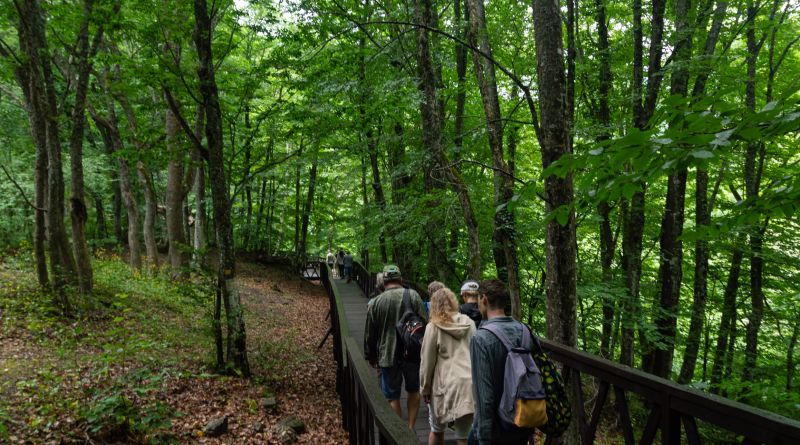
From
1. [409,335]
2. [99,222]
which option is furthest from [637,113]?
[99,222]

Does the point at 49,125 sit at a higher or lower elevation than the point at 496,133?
higher

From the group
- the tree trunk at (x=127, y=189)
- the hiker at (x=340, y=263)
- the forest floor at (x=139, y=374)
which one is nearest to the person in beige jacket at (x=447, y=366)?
the forest floor at (x=139, y=374)

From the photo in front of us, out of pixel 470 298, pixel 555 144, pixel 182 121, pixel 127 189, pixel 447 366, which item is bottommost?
pixel 447 366

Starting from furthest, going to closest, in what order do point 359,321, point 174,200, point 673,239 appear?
point 174,200 → point 359,321 → point 673,239

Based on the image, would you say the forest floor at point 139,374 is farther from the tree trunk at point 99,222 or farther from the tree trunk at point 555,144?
the tree trunk at point 99,222

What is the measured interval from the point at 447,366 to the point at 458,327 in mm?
347

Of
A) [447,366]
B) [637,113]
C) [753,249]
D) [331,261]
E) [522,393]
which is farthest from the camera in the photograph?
[331,261]

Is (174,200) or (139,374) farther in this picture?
(174,200)

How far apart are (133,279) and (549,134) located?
12788 mm

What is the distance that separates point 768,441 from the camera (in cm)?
231

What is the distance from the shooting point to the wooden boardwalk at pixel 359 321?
515cm

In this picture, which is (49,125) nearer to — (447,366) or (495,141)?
(495,141)

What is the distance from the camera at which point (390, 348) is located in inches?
187

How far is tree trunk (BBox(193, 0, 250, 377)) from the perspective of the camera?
263 inches
